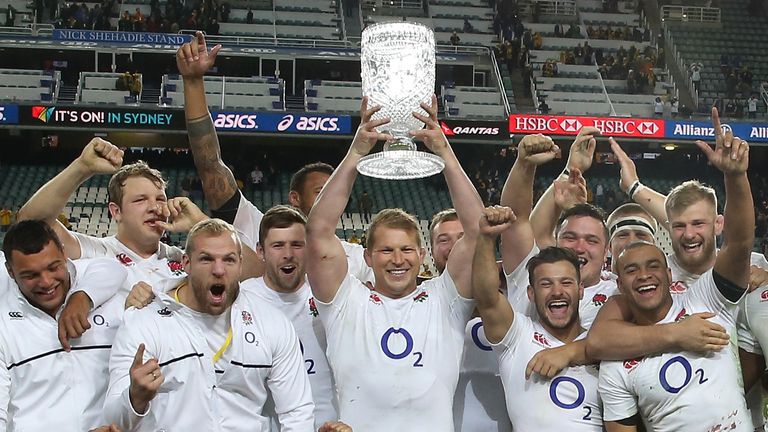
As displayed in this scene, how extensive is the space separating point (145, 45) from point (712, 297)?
895 inches

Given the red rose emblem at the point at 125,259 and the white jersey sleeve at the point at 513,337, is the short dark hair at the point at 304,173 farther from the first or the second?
the white jersey sleeve at the point at 513,337

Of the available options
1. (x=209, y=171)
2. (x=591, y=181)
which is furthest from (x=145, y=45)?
(x=209, y=171)

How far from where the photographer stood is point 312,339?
490 cm

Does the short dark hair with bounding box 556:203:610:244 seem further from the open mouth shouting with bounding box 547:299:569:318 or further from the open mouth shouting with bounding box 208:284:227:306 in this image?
the open mouth shouting with bounding box 208:284:227:306

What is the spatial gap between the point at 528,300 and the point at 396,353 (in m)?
0.89

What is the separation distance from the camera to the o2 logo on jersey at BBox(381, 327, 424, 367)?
446 centimetres

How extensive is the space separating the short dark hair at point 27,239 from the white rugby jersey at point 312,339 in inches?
41.8

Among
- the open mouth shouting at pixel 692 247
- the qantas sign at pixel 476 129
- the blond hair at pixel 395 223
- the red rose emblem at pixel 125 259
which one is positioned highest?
the qantas sign at pixel 476 129

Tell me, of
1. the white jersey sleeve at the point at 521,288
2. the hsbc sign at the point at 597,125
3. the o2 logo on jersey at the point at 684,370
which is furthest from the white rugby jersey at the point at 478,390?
the hsbc sign at the point at 597,125

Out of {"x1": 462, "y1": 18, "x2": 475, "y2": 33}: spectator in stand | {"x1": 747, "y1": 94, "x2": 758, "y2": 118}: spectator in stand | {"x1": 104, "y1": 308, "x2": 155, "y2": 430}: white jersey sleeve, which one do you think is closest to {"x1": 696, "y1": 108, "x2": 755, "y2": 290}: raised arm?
{"x1": 104, "y1": 308, "x2": 155, "y2": 430}: white jersey sleeve

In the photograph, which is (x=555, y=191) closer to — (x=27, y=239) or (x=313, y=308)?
(x=313, y=308)

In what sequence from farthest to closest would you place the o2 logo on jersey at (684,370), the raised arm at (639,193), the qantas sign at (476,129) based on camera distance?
1. the qantas sign at (476,129)
2. the raised arm at (639,193)
3. the o2 logo on jersey at (684,370)

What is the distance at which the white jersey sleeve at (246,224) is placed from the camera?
5425 mm

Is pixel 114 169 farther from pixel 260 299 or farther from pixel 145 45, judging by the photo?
pixel 145 45
